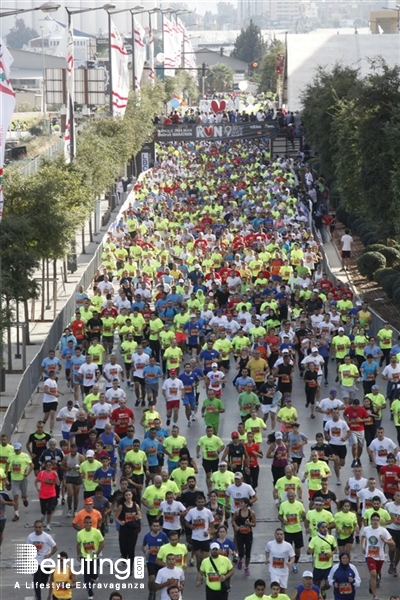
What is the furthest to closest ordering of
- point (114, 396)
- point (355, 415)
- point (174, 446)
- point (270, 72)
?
point (270, 72) → point (114, 396) → point (355, 415) → point (174, 446)

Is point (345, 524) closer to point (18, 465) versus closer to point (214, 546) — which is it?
point (214, 546)

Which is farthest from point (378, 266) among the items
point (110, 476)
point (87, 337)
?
point (110, 476)

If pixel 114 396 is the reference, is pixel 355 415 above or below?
below

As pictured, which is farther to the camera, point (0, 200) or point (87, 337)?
point (87, 337)

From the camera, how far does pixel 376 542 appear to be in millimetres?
15305

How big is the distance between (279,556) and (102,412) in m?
5.51

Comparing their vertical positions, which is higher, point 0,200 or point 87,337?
point 0,200

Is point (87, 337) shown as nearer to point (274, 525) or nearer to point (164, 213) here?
point (274, 525)

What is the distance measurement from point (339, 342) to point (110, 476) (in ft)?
24.4

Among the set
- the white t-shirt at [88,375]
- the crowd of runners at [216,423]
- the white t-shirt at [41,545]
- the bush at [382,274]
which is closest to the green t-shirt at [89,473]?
the crowd of runners at [216,423]

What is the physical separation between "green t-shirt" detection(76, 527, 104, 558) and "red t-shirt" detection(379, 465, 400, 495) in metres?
3.65

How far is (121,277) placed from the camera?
3116 centimetres

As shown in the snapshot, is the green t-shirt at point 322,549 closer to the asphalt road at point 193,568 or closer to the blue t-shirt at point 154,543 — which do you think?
the asphalt road at point 193,568

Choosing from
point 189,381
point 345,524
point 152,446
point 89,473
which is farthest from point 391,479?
point 189,381
